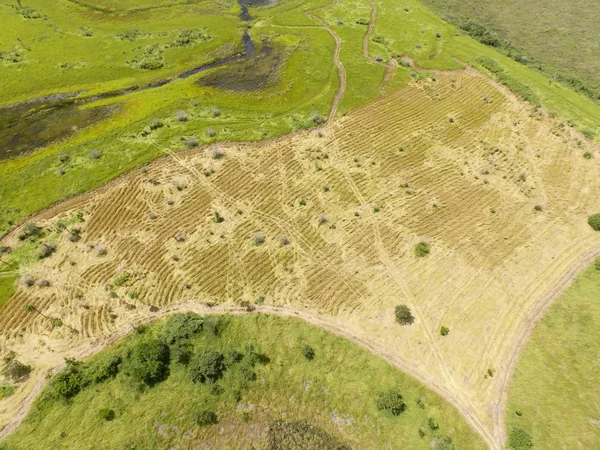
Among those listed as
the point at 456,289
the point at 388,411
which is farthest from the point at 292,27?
the point at 388,411

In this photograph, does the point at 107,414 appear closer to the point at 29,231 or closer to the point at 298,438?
the point at 298,438

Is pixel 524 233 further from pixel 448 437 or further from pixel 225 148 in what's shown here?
pixel 225 148

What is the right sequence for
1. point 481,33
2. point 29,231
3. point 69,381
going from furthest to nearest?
1. point 481,33
2. point 29,231
3. point 69,381

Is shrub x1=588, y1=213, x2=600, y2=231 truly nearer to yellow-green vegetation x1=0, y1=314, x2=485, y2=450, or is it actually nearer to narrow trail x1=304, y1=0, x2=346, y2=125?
yellow-green vegetation x1=0, y1=314, x2=485, y2=450

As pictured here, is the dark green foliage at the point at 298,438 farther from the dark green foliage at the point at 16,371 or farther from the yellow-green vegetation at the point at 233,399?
the dark green foliage at the point at 16,371

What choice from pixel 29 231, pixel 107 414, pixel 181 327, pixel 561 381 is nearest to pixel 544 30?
pixel 561 381

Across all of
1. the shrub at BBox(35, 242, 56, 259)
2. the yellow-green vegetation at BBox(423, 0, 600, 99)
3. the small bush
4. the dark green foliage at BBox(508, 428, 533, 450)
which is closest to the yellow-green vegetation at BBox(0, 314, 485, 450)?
the dark green foliage at BBox(508, 428, 533, 450)
